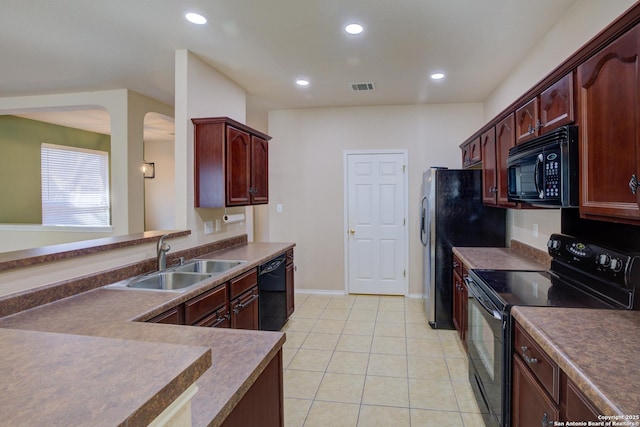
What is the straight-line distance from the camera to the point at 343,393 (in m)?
2.59

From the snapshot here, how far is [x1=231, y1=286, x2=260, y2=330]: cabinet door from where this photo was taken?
104 inches

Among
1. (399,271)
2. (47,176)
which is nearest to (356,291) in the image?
(399,271)

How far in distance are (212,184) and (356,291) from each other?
9.41ft

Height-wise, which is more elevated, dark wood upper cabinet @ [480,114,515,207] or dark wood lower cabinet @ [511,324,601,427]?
dark wood upper cabinet @ [480,114,515,207]

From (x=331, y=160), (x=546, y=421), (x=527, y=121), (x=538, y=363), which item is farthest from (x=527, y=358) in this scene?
(x=331, y=160)

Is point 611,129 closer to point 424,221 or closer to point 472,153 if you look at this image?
point 472,153

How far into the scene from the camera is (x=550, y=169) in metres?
1.81

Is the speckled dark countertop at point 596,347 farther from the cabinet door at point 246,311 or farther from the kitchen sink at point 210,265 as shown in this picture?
the kitchen sink at point 210,265

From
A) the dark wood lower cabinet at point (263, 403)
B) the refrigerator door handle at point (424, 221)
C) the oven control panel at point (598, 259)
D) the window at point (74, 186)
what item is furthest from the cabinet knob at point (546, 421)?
the window at point (74, 186)

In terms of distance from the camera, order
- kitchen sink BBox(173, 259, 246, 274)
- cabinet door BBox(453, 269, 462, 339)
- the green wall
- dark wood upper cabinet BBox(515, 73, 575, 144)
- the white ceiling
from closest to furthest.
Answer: dark wood upper cabinet BBox(515, 73, 575, 144), the white ceiling, kitchen sink BBox(173, 259, 246, 274), cabinet door BBox(453, 269, 462, 339), the green wall

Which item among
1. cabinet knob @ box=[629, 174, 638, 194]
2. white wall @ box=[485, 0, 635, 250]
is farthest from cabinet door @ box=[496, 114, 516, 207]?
cabinet knob @ box=[629, 174, 638, 194]

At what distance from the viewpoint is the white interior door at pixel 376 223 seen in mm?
5016

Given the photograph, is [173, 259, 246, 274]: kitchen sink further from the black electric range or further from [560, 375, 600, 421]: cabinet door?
[560, 375, 600, 421]: cabinet door

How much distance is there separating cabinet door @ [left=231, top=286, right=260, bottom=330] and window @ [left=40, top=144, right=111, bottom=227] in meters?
4.47
